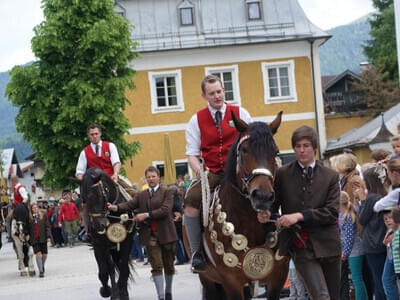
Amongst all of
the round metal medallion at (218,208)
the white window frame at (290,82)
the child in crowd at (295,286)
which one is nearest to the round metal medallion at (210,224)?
the round metal medallion at (218,208)

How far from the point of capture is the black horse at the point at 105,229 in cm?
1263

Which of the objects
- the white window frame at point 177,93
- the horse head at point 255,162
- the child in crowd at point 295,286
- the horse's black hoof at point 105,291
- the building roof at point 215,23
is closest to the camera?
the horse head at point 255,162

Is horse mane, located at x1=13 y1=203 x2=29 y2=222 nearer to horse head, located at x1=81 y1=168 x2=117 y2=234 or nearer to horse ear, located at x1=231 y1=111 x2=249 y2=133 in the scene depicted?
horse head, located at x1=81 y1=168 x2=117 y2=234

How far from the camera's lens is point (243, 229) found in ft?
24.5

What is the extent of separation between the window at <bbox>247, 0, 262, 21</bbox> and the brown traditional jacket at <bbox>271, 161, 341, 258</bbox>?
3730 centimetres

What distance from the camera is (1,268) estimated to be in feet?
89.5

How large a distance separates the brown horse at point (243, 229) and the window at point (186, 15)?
119 feet

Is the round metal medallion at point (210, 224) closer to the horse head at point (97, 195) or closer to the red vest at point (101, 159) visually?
the horse head at point (97, 195)

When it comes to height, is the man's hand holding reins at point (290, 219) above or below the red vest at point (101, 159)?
below

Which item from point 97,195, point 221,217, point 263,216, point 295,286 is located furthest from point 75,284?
point 263,216

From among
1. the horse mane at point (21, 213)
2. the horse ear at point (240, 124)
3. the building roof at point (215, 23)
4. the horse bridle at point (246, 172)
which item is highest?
the building roof at point (215, 23)

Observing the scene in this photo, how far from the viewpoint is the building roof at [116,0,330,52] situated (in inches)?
1677

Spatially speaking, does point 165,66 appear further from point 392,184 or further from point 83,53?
point 392,184

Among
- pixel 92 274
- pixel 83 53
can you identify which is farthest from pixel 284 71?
pixel 92 274
